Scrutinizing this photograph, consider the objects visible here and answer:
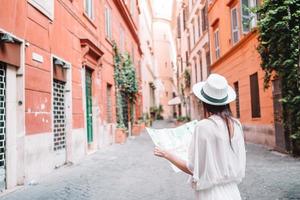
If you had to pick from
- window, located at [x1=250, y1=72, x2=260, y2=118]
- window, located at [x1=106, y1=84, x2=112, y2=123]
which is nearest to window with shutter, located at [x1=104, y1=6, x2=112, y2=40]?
window, located at [x1=106, y1=84, x2=112, y2=123]

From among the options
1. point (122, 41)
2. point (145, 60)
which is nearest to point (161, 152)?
point (122, 41)

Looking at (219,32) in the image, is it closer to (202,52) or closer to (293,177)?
(202,52)

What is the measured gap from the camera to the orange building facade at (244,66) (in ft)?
42.8

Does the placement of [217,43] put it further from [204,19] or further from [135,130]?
[135,130]

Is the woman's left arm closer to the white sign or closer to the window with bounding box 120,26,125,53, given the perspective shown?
the white sign

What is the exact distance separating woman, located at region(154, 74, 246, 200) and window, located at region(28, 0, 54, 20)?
241 inches

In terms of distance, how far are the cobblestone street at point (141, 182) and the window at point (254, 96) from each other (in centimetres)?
365

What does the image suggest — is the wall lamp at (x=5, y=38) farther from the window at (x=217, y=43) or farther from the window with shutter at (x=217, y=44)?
the window at (x=217, y=43)

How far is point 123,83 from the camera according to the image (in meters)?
19.1

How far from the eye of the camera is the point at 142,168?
30.8 ft

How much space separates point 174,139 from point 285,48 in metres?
8.02

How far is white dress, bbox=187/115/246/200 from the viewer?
7.70 feet

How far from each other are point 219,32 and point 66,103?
453 inches

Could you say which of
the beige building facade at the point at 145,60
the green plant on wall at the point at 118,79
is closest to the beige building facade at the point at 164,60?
the beige building facade at the point at 145,60
